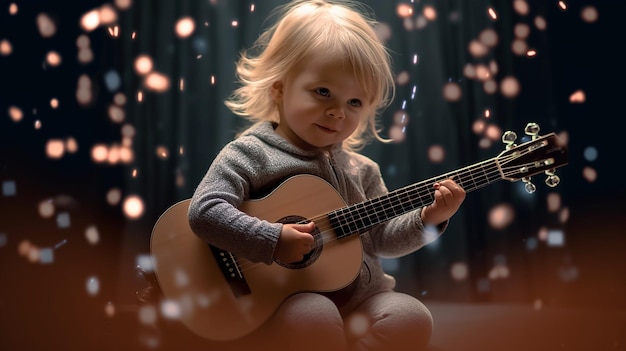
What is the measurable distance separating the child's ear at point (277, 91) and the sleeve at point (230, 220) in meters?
0.18

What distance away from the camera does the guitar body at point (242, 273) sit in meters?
0.99

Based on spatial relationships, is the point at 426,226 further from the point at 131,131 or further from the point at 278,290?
the point at 131,131

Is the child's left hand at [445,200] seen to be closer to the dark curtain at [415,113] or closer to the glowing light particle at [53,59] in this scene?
the dark curtain at [415,113]

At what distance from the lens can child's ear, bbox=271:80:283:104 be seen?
45.1 inches

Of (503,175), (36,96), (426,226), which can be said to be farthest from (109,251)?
(503,175)

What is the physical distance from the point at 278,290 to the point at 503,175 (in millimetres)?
443

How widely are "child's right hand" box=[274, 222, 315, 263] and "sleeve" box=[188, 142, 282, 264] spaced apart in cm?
1

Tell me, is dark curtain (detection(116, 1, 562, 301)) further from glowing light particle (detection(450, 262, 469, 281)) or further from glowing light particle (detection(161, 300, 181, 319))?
glowing light particle (detection(161, 300, 181, 319))

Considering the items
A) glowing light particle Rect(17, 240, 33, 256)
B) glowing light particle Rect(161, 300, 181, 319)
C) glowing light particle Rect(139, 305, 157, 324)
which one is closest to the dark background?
glowing light particle Rect(17, 240, 33, 256)

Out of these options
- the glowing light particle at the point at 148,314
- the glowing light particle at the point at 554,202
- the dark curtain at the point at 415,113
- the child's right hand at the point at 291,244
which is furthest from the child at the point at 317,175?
the glowing light particle at the point at 554,202

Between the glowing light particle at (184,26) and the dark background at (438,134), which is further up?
the glowing light particle at (184,26)

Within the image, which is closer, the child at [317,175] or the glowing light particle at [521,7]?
the child at [317,175]

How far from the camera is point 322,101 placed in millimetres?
1076

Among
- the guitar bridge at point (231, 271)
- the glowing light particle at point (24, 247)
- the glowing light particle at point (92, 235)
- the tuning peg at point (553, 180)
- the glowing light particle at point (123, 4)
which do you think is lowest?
the glowing light particle at point (92, 235)
